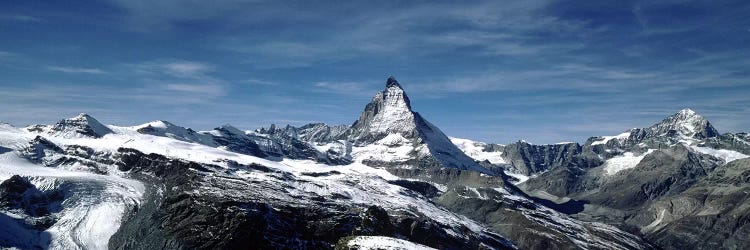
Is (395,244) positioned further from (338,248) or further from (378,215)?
(378,215)

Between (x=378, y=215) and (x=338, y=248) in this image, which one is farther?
(x=378, y=215)

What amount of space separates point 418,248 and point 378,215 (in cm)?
7064

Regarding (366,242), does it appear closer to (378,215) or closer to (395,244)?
(395,244)

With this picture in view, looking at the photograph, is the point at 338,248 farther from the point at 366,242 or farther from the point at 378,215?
the point at 378,215

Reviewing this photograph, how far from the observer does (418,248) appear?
122250 millimetres

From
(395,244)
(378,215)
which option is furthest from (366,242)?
(378,215)

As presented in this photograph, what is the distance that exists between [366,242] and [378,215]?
72.3 m

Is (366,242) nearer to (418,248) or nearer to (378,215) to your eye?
(418,248)

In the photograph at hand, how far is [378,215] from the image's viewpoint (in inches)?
7579

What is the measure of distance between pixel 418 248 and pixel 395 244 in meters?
5.46

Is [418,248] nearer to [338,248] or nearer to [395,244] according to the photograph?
[395,244]

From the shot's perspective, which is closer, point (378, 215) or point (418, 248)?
point (418, 248)

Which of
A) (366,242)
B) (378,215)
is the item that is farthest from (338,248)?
(378,215)

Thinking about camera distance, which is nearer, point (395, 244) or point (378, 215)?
point (395, 244)
